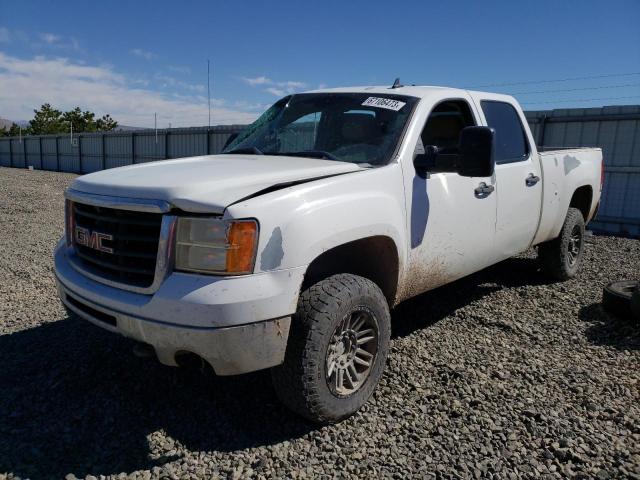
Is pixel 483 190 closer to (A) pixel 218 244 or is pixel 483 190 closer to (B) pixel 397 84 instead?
(B) pixel 397 84

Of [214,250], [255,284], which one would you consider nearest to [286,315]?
[255,284]

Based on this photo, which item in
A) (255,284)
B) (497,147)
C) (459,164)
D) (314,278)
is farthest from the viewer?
(497,147)

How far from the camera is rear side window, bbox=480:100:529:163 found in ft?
14.3

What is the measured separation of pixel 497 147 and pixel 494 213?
2.14ft

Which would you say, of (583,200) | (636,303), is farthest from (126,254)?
(583,200)

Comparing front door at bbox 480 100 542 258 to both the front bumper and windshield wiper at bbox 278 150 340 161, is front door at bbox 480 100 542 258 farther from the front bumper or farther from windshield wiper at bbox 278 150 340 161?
the front bumper

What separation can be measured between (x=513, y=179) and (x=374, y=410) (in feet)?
7.78

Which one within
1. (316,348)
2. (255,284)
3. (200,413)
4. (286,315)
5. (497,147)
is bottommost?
(200,413)

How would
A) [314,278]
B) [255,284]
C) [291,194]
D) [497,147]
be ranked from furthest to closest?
1. [497,147]
2. [314,278]
3. [291,194]
4. [255,284]

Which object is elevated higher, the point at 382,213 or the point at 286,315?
the point at 382,213

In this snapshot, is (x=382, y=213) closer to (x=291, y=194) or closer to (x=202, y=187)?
(x=291, y=194)

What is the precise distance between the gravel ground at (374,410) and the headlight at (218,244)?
0.54 metres

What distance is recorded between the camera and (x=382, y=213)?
9.65 ft

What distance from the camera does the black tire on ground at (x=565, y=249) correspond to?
5.52m
